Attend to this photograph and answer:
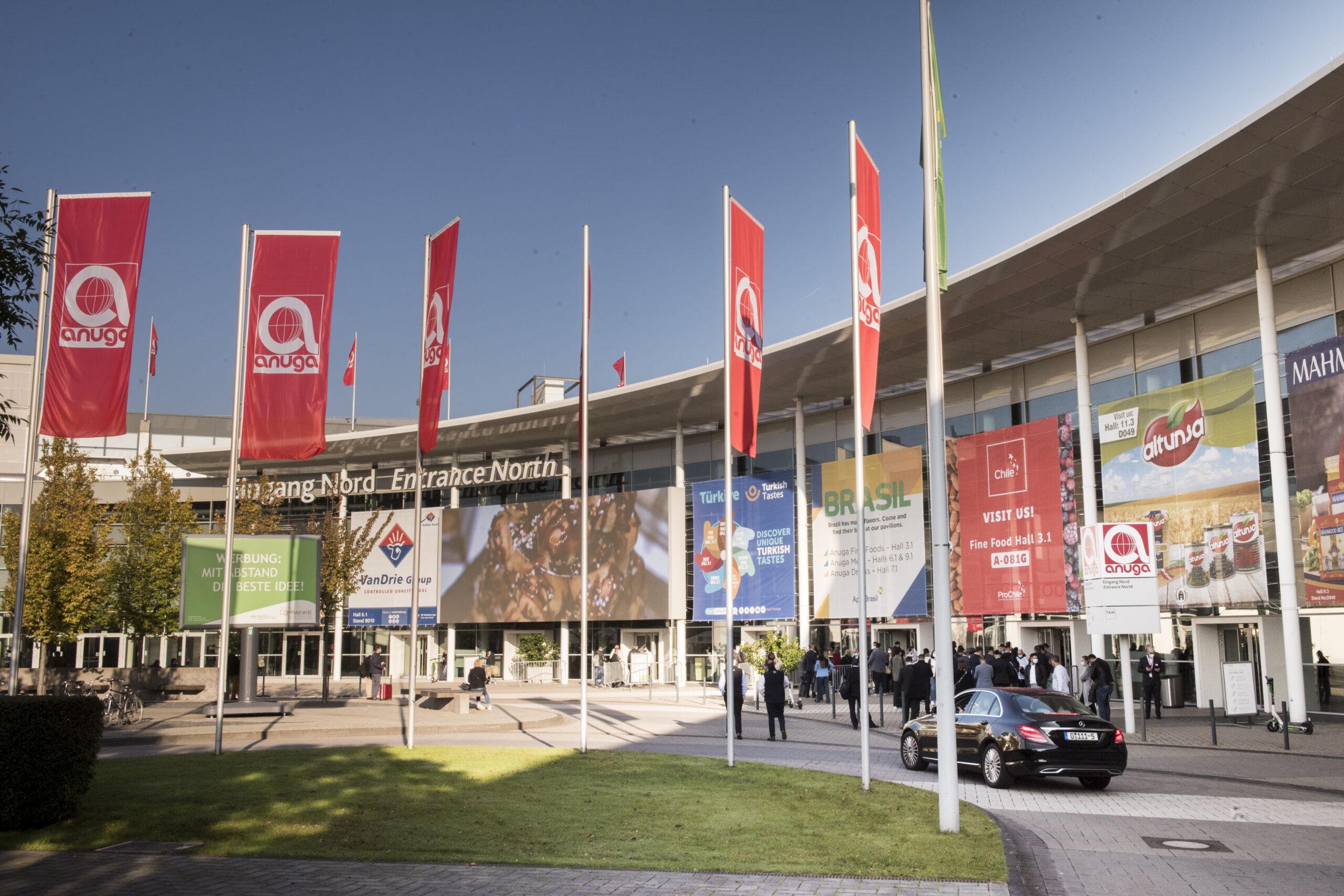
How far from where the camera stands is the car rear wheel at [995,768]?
555 inches

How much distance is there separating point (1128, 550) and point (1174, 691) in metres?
9.99

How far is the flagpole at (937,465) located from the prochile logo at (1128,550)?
36.7 feet

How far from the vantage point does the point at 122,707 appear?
2148 centimetres

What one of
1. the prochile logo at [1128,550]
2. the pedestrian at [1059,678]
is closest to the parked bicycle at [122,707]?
the pedestrian at [1059,678]

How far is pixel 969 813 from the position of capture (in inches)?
440

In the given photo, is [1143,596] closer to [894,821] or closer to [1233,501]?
[1233,501]

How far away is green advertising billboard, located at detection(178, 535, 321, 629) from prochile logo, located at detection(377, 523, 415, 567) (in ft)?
82.3

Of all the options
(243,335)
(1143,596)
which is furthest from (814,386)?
(243,335)

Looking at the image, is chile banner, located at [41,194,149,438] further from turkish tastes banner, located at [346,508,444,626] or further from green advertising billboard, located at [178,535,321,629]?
turkish tastes banner, located at [346,508,444,626]

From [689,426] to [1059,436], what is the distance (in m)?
18.0

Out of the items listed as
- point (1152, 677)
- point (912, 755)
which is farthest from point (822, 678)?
point (912, 755)

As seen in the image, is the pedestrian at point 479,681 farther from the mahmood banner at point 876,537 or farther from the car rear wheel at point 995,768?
the car rear wheel at point 995,768

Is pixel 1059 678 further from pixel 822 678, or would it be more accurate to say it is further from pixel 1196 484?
pixel 822 678

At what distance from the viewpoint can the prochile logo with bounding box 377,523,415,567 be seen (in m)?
47.2
